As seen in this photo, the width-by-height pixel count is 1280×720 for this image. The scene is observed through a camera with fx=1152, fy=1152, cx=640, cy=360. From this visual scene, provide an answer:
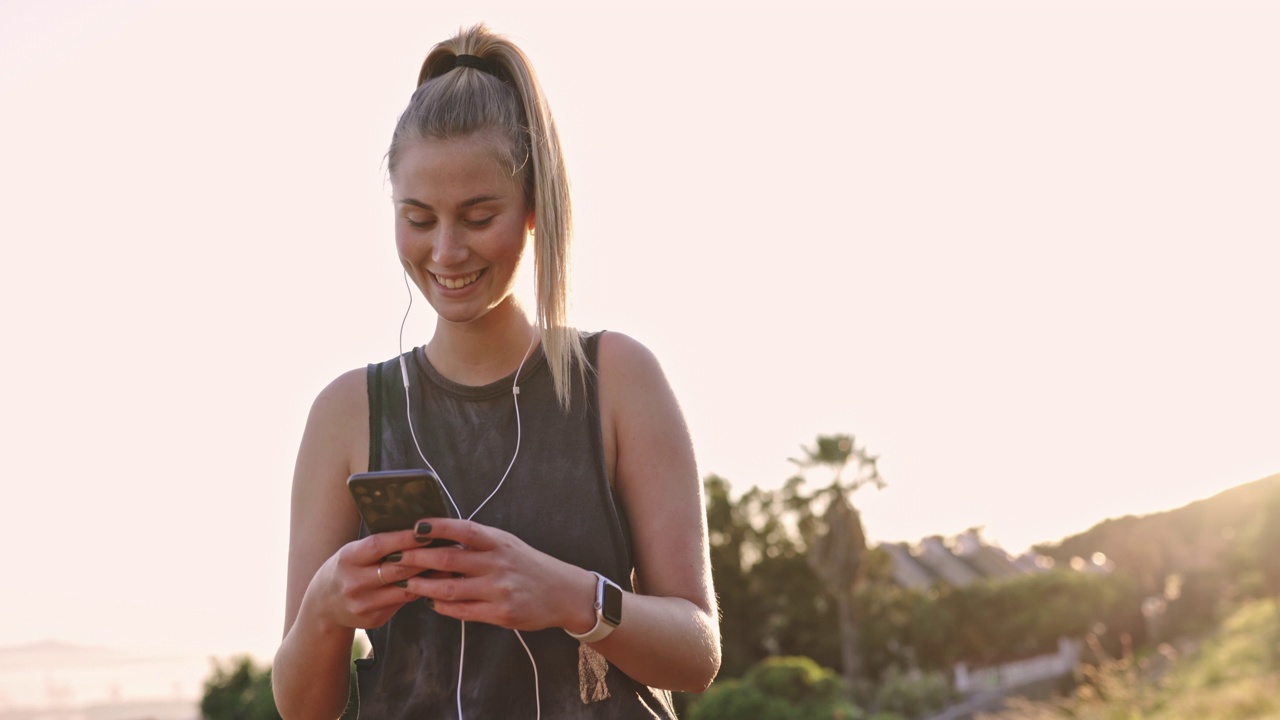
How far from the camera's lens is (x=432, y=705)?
6.73ft

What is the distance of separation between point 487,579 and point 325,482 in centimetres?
63

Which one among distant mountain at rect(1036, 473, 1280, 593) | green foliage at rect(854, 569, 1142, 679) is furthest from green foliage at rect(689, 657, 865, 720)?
distant mountain at rect(1036, 473, 1280, 593)

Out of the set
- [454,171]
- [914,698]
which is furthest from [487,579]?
[914,698]

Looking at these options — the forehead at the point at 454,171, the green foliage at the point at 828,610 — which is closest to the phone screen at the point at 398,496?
the forehead at the point at 454,171

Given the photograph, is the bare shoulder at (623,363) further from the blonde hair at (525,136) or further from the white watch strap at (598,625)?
the white watch strap at (598,625)

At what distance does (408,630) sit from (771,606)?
41.2 m

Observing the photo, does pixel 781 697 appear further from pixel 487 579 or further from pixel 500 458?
pixel 487 579

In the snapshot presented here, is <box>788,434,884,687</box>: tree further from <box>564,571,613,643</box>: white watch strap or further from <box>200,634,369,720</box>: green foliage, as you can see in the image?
<box>564,571,613,643</box>: white watch strap

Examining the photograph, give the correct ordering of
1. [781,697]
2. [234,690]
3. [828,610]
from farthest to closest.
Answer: [828,610]
[234,690]
[781,697]

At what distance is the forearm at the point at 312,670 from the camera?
78.5 inches

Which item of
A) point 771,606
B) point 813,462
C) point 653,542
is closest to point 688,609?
point 653,542

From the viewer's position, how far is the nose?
6.68ft

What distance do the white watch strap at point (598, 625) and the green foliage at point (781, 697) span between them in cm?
1923

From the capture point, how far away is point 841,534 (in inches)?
1451
